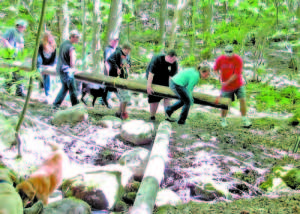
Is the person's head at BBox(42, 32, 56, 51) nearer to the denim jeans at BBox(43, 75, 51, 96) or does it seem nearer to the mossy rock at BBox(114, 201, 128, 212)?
the denim jeans at BBox(43, 75, 51, 96)

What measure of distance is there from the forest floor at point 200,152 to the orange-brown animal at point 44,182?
0.80 feet

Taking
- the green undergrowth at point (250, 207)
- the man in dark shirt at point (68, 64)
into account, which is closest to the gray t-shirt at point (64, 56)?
the man in dark shirt at point (68, 64)

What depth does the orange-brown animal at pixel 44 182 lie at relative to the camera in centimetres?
321

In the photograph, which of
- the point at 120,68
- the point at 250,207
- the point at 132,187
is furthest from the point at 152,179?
the point at 120,68

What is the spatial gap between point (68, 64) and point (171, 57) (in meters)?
2.44

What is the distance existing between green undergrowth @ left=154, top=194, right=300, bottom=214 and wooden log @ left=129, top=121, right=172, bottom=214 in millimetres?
366

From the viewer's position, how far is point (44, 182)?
3408mm

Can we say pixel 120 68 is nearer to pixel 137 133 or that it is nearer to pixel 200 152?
pixel 137 133

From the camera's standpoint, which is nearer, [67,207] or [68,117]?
[67,207]

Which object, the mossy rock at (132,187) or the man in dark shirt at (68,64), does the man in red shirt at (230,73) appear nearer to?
the mossy rock at (132,187)

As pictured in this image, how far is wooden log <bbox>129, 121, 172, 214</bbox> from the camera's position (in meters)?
2.87

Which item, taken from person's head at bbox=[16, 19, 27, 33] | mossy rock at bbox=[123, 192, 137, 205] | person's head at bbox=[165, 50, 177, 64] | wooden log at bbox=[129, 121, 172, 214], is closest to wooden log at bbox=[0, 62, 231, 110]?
person's head at bbox=[165, 50, 177, 64]

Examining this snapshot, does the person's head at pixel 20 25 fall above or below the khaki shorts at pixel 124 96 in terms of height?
above

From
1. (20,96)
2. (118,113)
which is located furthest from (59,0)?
(118,113)
